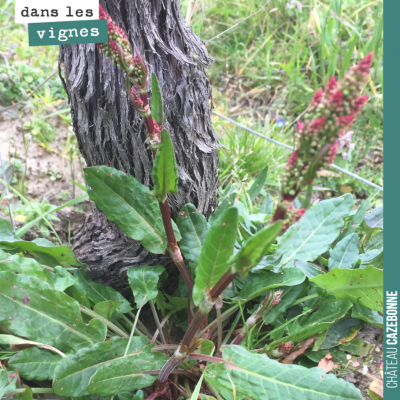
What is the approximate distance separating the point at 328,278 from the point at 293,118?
4.87 feet

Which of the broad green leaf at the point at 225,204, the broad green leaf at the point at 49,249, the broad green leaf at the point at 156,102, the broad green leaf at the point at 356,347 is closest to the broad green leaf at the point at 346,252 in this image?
the broad green leaf at the point at 356,347

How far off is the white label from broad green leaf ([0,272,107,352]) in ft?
2.17

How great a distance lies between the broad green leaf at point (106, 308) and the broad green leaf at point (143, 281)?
7 cm

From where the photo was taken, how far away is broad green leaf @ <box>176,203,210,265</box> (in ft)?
3.72

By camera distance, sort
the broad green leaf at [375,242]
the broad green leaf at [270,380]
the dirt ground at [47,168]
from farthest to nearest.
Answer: the dirt ground at [47,168] < the broad green leaf at [375,242] < the broad green leaf at [270,380]

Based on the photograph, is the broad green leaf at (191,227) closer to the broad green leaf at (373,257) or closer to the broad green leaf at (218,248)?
the broad green leaf at (218,248)

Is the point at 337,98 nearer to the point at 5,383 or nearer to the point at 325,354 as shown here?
the point at 325,354

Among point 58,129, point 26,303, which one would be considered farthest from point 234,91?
point 26,303

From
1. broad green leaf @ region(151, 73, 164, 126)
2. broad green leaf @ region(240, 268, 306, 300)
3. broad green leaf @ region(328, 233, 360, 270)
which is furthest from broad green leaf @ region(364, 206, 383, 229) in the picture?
broad green leaf @ region(151, 73, 164, 126)

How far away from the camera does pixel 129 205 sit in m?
1.08

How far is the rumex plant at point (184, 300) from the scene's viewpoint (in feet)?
2.61

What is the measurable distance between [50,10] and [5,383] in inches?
36.6

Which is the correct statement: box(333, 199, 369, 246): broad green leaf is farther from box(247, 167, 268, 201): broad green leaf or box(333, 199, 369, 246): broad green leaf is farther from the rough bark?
the rough bark

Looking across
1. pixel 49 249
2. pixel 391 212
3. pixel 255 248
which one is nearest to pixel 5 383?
pixel 49 249
